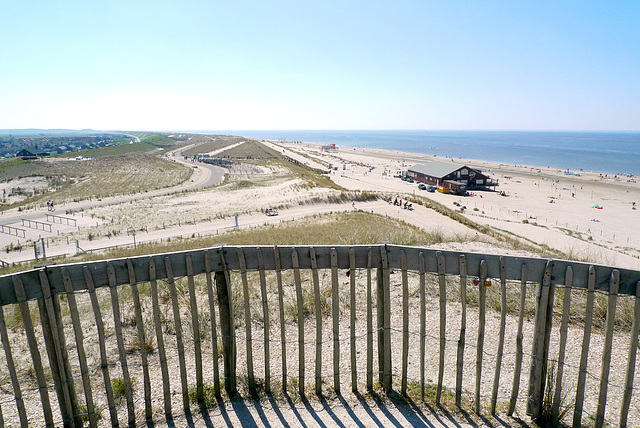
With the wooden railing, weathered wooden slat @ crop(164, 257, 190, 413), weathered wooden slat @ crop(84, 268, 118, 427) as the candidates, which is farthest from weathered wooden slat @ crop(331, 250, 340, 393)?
weathered wooden slat @ crop(84, 268, 118, 427)

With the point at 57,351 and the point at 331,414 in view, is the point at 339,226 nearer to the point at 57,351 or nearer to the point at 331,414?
the point at 331,414

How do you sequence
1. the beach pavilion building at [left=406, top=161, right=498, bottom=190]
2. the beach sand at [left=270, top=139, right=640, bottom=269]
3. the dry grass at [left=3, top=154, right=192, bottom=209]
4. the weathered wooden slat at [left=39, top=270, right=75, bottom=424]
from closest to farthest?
the weathered wooden slat at [left=39, top=270, right=75, bottom=424] < the beach sand at [left=270, top=139, right=640, bottom=269] < the dry grass at [left=3, top=154, right=192, bottom=209] < the beach pavilion building at [left=406, top=161, right=498, bottom=190]

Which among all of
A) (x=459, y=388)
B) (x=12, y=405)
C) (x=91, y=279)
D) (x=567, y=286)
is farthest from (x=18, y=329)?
(x=567, y=286)

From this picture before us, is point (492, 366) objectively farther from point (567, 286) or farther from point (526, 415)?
point (567, 286)

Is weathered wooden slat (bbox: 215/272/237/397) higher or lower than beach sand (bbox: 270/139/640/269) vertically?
higher

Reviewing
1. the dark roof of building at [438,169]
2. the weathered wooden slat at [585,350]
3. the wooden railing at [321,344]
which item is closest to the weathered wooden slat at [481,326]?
the wooden railing at [321,344]

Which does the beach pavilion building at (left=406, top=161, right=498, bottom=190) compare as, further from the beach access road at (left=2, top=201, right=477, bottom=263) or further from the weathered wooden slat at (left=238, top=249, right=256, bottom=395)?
the weathered wooden slat at (left=238, top=249, right=256, bottom=395)
